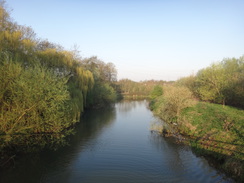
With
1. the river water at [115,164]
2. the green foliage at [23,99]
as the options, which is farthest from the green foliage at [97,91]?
the green foliage at [23,99]

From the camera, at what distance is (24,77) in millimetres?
12039

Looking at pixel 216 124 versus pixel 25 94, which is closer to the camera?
pixel 25 94

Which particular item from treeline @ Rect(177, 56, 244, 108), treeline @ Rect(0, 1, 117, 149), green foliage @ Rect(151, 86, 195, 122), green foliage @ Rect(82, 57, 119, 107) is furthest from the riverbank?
green foliage @ Rect(82, 57, 119, 107)

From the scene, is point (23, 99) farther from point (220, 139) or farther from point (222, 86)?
point (222, 86)

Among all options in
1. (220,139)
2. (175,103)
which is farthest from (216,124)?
(175,103)

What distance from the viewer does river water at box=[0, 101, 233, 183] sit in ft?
35.2

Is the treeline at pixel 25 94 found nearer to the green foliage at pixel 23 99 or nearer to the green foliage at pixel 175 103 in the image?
the green foliage at pixel 23 99

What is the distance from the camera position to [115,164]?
41.4 feet

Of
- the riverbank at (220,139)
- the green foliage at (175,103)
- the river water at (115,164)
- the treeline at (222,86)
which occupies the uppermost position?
the treeline at (222,86)

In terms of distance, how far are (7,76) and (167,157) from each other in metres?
12.9

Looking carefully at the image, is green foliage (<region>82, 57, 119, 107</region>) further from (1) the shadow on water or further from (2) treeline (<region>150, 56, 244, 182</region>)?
(1) the shadow on water

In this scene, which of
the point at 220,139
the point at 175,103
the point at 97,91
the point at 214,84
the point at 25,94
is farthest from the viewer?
the point at 97,91

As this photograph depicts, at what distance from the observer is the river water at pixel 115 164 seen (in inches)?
422

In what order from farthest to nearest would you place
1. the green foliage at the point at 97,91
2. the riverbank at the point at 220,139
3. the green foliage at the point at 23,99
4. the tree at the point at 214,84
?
the green foliage at the point at 97,91 < the tree at the point at 214,84 < the green foliage at the point at 23,99 < the riverbank at the point at 220,139
